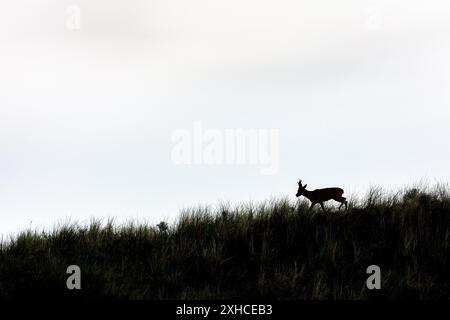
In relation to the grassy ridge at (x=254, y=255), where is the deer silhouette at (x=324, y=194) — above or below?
above

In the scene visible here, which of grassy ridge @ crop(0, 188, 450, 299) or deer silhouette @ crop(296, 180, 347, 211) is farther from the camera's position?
deer silhouette @ crop(296, 180, 347, 211)

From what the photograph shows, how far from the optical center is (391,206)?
36.7 ft

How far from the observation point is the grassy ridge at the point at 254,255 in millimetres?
8539

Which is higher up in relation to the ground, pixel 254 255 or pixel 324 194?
pixel 324 194

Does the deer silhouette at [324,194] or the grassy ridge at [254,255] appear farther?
the deer silhouette at [324,194]

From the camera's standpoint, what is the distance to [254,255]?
9.66 metres

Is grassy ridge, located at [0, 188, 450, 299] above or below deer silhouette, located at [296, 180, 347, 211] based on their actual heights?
below

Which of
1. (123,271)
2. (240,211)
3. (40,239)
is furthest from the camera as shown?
(240,211)

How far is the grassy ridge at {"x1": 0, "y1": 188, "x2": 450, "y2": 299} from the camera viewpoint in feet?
28.0
